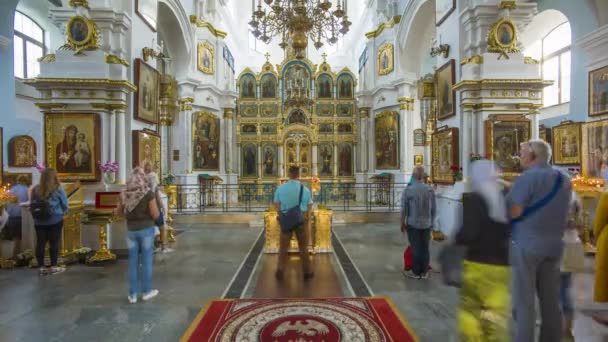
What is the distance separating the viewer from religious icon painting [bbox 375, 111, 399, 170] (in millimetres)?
14594

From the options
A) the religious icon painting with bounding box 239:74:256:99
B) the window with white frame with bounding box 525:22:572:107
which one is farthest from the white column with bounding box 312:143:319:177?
the window with white frame with bounding box 525:22:572:107

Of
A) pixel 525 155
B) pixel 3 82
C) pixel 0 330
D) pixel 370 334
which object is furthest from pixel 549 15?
pixel 3 82

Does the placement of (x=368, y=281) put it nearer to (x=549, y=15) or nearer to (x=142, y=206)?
(x=142, y=206)

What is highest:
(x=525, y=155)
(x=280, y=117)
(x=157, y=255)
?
(x=280, y=117)

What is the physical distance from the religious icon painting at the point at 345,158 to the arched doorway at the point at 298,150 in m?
1.50

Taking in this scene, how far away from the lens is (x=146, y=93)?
26.2 ft

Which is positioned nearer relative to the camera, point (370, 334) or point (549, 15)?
point (370, 334)

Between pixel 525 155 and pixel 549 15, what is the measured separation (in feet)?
42.1

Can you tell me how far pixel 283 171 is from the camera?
679 inches

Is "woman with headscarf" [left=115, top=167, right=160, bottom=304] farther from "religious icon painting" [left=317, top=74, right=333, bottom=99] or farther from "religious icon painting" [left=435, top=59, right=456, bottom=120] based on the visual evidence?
"religious icon painting" [left=317, top=74, right=333, bottom=99]

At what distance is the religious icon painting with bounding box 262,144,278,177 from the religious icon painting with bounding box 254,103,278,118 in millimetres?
1541

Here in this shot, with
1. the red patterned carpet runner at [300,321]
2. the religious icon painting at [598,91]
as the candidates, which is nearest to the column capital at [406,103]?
the religious icon painting at [598,91]

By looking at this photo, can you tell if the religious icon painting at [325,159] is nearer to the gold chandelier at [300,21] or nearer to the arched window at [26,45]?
the gold chandelier at [300,21]

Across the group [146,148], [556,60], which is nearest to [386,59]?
[556,60]
